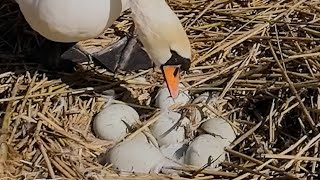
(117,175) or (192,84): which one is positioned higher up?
(192,84)

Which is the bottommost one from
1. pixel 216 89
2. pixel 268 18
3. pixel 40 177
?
pixel 40 177

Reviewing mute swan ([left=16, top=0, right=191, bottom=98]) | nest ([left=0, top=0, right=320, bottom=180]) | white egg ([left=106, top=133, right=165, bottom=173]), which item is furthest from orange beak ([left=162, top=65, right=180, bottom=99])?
white egg ([left=106, top=133, right=165, bottom=173])

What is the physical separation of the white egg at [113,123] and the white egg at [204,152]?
0.76 ft

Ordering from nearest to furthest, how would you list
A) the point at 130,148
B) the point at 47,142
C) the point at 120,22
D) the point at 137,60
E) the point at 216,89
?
the point at 130,148
the point at 47,142
the point at 216,89
the point at 137,60
the point at 120,22

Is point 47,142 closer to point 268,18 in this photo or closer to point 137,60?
point 137,60

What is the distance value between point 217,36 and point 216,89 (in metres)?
0.33

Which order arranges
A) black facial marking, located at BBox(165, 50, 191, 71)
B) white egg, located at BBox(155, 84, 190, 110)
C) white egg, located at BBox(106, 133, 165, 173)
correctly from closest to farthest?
1. white egg, located at BBox(106, 133, 165, 173)
2. black facial marking, located at BBox(165, 50, 191, 71)
3. white egg, located at BBox(155, 84, 190, 110)

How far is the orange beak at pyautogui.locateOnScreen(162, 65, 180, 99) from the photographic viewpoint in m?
2.51

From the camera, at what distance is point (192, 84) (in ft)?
9.10

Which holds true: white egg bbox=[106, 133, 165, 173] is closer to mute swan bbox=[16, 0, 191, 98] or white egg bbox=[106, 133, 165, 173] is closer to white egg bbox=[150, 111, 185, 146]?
white egg bbox=[150, 111, 185, 146]

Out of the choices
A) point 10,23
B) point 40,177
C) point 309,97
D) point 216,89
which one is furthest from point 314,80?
point 10,23

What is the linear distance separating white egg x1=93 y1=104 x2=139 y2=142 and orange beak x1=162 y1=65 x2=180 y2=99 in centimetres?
15

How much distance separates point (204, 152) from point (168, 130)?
0.54ft

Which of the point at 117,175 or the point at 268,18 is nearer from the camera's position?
the point at 117,175
